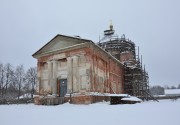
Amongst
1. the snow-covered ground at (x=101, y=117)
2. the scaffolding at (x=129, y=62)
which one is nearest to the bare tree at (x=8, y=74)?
the scaffolding at (x=129, y=62)

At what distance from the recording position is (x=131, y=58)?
36406 mm

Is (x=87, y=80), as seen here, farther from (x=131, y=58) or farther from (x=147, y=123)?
(x=131, y=58)

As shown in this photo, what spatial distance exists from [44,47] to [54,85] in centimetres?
500

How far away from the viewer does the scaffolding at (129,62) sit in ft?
109

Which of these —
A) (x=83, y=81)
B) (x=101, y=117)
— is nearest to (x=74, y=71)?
(x=83, y=81)

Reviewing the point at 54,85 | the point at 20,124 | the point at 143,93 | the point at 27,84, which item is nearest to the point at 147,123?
the point at 20,124

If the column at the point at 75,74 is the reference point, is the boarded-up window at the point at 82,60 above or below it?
above

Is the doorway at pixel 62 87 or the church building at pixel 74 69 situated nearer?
the church building at pixel 74 69

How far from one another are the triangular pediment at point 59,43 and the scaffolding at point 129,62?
47.5ft

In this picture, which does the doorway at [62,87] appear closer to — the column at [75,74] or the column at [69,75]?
the column at [69,75]

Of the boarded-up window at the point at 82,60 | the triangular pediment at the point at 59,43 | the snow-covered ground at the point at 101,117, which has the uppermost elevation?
the triangular pediment at the point at 59,43

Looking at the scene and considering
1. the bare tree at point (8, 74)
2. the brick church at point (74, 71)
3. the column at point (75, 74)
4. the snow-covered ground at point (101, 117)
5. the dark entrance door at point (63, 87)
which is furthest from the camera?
the bare tree at point (8, 74)

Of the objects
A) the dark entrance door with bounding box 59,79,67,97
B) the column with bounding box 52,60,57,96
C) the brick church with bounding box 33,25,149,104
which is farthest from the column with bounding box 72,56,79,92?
the column with bounding box 52,60,57,96

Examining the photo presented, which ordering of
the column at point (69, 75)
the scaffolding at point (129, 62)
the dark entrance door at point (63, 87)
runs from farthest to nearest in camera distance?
1. the scaffolding at point (129, 62)
2. the dark entrance door at point (63, 87)
3. the column at point (69, 75)
